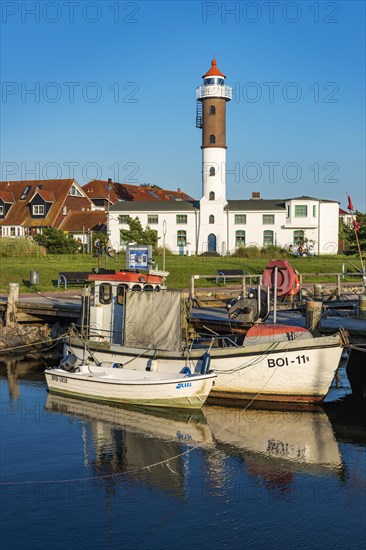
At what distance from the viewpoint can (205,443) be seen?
62.5ft

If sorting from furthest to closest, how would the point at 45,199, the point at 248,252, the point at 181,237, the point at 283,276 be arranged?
1. the point at 45,199
2. the point at 181,237
3. the point at 248,252
4. the point at 283,276

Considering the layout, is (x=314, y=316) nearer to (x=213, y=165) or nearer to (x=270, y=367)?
(x=270, y=367)

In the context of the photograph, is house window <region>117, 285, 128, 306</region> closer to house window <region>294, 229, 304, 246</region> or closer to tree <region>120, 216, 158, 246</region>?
tree <region>120, 216, 158, 246</region>

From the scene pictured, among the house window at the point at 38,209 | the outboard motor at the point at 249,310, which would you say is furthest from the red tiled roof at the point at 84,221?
the outboard motor at the point at 249,310

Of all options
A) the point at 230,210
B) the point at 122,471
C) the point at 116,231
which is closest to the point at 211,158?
the point at 230,210

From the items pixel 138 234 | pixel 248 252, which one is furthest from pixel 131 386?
pixel 138 234

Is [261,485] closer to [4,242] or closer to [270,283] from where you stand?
[270,283]

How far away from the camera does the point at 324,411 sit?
22.2 metres

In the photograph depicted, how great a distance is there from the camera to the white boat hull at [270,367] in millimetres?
21719

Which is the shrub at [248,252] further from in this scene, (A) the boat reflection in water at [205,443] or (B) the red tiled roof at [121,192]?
(A) the boat reflection in water at [205,443]

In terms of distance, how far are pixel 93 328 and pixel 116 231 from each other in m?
50.3

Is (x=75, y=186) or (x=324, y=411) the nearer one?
(x=324, y=411)

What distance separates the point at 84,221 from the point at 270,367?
2366 inches

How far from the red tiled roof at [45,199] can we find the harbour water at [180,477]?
59.9 metres
